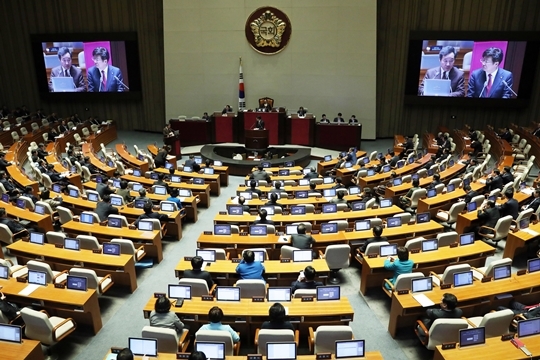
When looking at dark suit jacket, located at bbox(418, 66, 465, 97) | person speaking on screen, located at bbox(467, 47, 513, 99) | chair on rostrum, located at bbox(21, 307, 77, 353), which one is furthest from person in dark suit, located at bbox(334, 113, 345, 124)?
chair on rostrum, located at bbox(21, 307, 77, 353)

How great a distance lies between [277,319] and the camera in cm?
541

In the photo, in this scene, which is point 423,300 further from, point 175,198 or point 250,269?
point 175,198

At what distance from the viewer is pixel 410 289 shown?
21.1 feet

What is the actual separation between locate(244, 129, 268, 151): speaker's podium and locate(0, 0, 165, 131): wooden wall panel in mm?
6596

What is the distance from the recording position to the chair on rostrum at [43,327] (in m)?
5.72

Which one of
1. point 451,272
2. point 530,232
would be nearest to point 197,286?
point 451,272

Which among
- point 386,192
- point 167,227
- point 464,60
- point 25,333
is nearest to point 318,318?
point 25,333

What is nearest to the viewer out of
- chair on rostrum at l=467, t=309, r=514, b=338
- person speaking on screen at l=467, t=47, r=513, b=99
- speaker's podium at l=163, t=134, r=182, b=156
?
chair on rostrum at l=467, t=309, r=514, b=338

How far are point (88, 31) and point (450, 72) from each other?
17757 millimetres

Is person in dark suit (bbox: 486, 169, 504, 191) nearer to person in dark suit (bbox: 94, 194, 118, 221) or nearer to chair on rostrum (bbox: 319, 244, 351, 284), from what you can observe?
chair on rostrum (bbox: 319, 244, 351, 284)

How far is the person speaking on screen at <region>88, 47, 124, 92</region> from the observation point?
21.5 meters

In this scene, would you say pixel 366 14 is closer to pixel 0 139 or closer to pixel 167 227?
pixel 167 227

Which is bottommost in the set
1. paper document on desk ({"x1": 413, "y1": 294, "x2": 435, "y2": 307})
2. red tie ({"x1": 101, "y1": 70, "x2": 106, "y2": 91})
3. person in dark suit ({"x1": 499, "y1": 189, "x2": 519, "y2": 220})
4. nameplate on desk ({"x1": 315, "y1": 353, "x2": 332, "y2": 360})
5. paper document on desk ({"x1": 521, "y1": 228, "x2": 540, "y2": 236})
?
paper document on desk ({"x1": 413, "y1": 294, "x2": 435, "y2": 307})

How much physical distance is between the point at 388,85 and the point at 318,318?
16660mm
